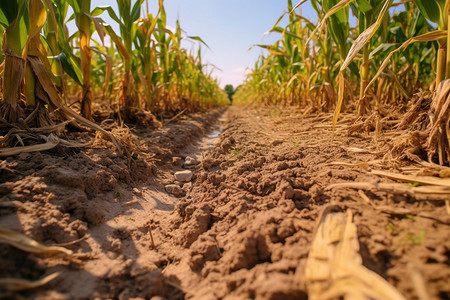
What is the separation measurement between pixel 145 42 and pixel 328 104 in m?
2.79

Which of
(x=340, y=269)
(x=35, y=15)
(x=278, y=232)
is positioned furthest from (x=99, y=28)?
(x=340, y=269)

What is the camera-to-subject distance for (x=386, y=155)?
1384 mm

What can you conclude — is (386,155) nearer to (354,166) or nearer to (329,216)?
(354,166)

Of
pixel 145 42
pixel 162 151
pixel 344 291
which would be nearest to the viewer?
pixel 344 291

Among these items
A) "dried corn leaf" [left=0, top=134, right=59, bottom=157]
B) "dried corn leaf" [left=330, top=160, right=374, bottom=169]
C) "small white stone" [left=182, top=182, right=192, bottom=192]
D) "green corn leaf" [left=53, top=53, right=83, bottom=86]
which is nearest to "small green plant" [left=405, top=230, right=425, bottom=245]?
"dried corn leaf" [left=330, top=160, right=374, bottom=169]

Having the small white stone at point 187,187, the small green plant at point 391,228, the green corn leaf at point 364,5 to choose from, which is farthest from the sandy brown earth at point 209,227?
the green corn leaf at point 364,5

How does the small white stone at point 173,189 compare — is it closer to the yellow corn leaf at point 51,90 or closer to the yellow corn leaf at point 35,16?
the yellow corn leaf at point 51,90

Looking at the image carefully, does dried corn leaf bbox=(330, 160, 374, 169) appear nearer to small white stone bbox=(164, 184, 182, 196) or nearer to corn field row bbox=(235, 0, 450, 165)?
corn field row bbox=(235, 0, 450, 165)

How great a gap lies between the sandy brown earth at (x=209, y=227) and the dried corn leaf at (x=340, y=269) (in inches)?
1.6

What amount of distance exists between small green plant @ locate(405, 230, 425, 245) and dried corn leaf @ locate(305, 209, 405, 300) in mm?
152

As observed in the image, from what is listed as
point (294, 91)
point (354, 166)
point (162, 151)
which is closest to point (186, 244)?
point (354, 166)

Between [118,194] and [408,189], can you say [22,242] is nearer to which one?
[118,194]

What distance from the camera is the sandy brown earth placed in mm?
775

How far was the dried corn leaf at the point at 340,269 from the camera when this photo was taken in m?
0.61
